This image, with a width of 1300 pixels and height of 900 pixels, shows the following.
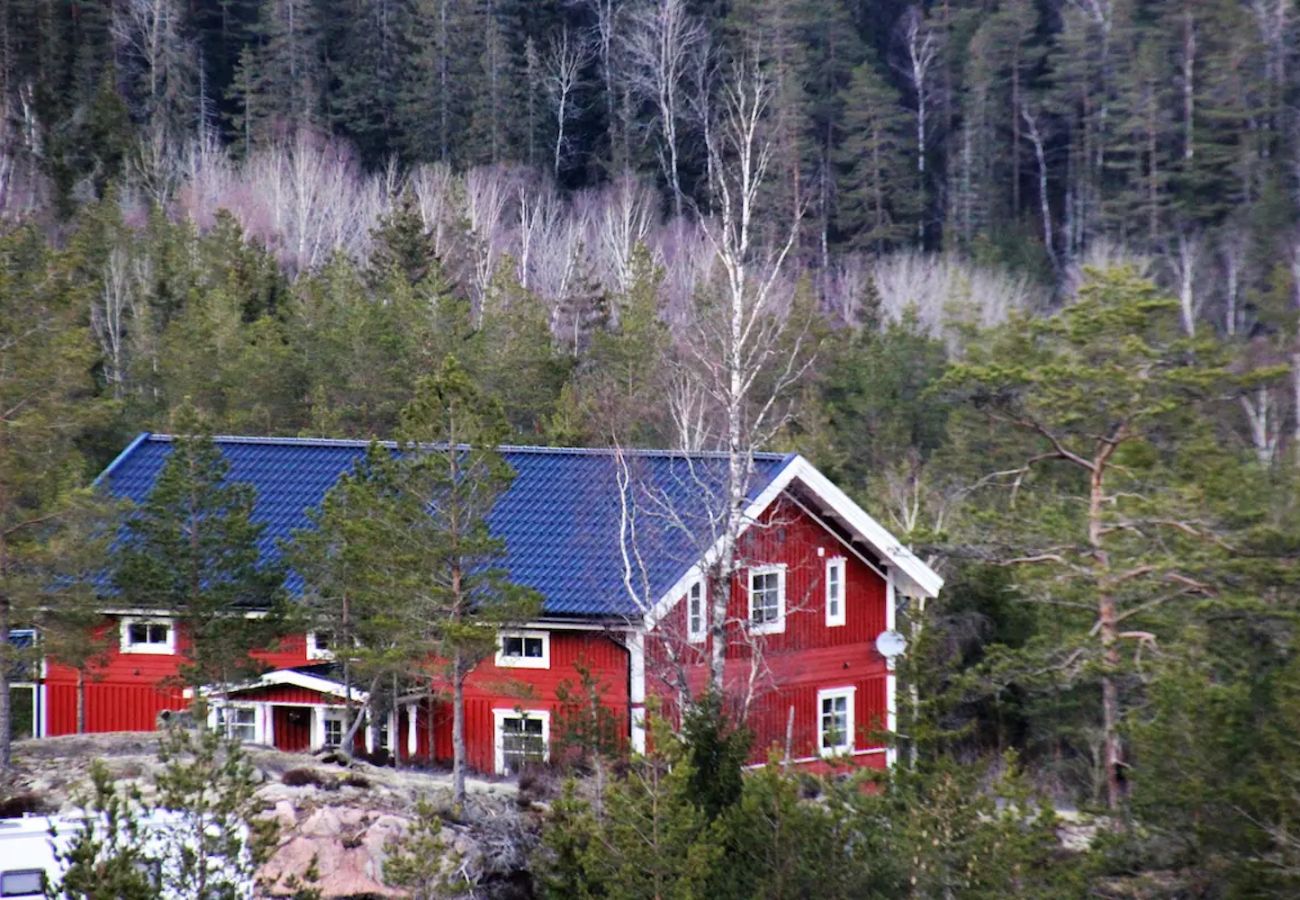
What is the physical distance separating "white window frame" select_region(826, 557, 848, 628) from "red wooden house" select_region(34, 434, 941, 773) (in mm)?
26

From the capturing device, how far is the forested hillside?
20.8 metres

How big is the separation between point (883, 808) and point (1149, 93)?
65.9 meters

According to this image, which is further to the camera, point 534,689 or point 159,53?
point 159,53

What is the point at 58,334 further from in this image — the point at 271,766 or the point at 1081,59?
the point at 1081,59

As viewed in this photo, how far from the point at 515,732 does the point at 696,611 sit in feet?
9.71

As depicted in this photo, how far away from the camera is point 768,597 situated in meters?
27.1

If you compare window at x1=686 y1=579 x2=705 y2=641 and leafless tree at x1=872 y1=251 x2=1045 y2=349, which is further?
leafless tree at x1=872 y1=251 x2=1045 y2=349

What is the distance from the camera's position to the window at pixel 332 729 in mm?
26203

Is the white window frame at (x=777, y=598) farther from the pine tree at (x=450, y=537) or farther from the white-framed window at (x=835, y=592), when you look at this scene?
the pine tree at (x=450, y=537)

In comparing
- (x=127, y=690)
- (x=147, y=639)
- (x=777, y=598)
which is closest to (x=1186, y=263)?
(x=777, y=598)

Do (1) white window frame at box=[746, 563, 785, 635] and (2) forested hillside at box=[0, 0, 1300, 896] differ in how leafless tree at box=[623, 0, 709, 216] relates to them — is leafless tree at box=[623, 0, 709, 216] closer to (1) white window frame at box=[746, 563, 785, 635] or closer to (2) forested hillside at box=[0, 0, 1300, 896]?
(2) forested hillside at box=[0, 0, 1300, 896]

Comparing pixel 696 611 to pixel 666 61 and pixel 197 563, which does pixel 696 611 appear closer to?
pixel 197 563

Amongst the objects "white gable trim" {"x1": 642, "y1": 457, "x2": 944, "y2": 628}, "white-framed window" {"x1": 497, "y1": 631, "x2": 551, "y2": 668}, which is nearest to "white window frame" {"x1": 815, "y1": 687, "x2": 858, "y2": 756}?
"white gable trim" {"x1": 642, "y1": 457, "x2": 944, "y2": 628}

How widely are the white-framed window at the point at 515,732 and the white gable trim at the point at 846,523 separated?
2.26 meters
